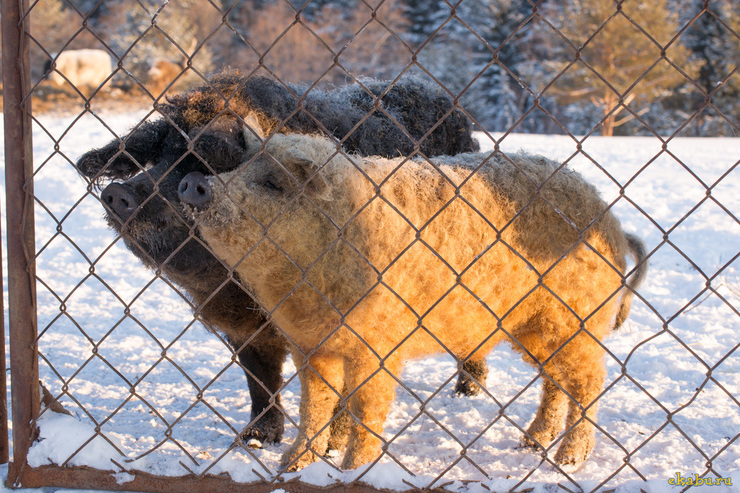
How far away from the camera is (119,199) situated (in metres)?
2.49

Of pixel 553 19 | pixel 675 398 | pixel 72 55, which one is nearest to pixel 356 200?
pixel 675 398

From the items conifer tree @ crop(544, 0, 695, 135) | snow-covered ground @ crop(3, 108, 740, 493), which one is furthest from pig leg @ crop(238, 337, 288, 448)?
conifer tree @ crop(544, 0, 695, 135)

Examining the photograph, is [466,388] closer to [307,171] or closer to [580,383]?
[580,383]

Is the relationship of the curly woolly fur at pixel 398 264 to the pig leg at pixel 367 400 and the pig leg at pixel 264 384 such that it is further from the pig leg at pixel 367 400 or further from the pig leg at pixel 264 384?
the pig leg at pixel 264 384

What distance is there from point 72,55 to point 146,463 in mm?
21645

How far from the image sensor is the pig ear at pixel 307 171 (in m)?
2.13

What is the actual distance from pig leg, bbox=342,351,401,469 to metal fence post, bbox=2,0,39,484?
123 centimetres

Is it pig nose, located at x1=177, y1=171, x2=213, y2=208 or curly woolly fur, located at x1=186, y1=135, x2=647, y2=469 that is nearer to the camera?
pig nose, located at x1=177, y1=171, x2=213, y2=208

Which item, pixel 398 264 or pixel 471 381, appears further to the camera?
pixel 471 381

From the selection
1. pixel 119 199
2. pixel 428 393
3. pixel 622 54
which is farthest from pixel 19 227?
pixel 622 54

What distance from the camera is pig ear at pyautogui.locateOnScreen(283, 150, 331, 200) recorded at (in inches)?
83.9

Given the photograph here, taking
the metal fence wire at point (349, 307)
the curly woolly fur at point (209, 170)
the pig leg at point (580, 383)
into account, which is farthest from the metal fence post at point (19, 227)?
the pig leg at point (580, 383)

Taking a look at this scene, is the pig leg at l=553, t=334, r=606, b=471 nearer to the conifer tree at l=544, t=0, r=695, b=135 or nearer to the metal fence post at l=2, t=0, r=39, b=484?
the metal fence post at l=2, t=0, r=39, b=484

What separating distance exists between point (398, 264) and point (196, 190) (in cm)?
87
